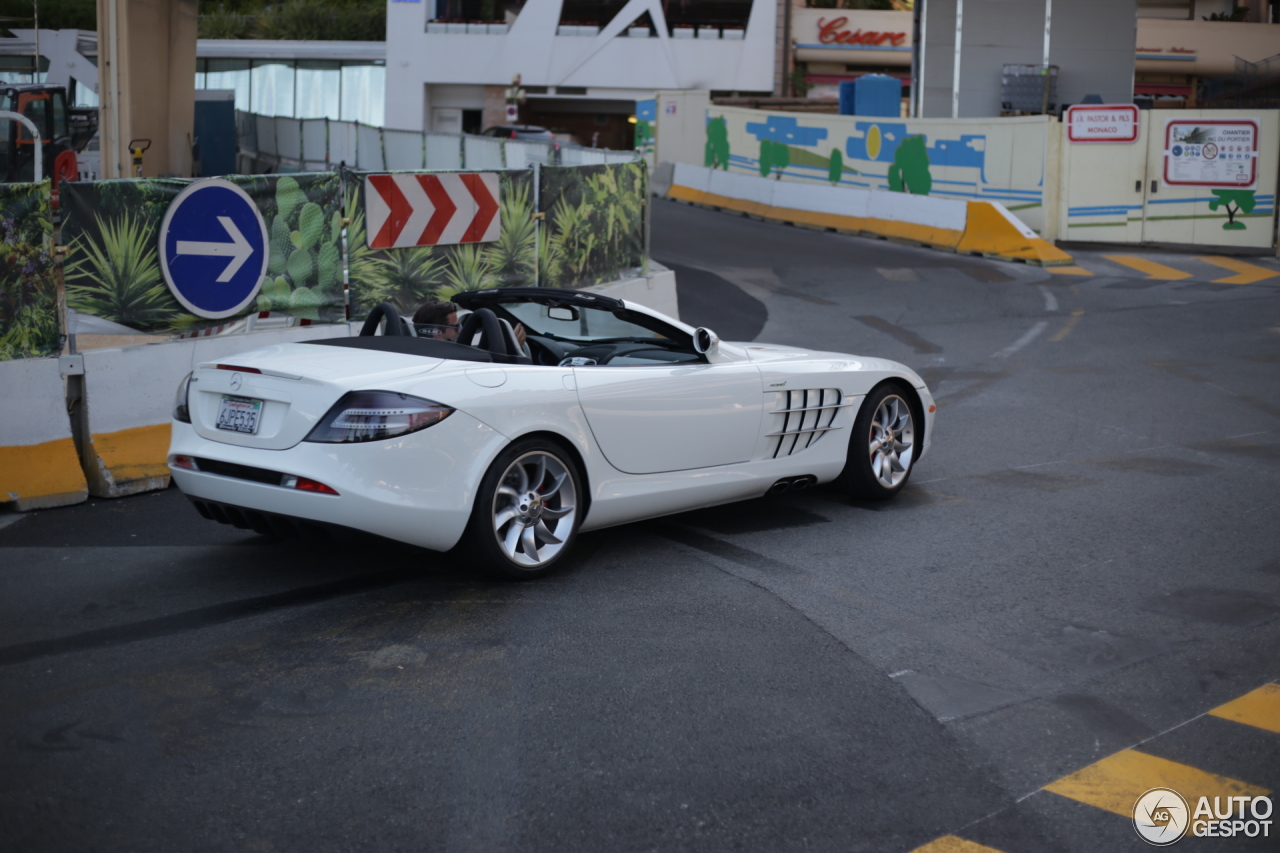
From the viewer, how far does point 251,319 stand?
334 inches

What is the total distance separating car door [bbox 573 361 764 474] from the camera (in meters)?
5.99

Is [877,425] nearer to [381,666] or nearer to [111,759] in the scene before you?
[381,666]

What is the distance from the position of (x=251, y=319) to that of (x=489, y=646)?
438cm

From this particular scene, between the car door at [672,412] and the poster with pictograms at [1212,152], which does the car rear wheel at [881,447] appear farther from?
the poster with pictograms at [1212,152]

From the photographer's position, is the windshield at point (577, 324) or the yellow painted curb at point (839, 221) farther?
the yellow painted curb at point (839, 221)

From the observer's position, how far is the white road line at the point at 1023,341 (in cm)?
1340

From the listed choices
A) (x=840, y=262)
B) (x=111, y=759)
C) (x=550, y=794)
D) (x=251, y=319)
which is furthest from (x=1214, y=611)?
(x=840, y=262)

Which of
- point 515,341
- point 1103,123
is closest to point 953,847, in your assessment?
point 515,341

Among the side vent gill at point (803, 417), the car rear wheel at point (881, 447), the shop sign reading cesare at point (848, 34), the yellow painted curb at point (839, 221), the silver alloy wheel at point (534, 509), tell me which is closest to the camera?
the silver alloy wheel at point (534, 509)

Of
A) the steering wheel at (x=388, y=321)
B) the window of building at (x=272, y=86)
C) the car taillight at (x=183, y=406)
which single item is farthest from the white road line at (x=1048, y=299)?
the window of building at (x=272, y=86)

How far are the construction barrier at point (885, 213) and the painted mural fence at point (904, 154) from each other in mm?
932

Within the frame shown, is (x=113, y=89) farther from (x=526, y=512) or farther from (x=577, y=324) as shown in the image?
(x=526, y=512)

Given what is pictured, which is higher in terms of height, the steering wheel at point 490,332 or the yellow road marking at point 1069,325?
the steering wheel at point 490,332

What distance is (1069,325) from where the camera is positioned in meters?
15.5
